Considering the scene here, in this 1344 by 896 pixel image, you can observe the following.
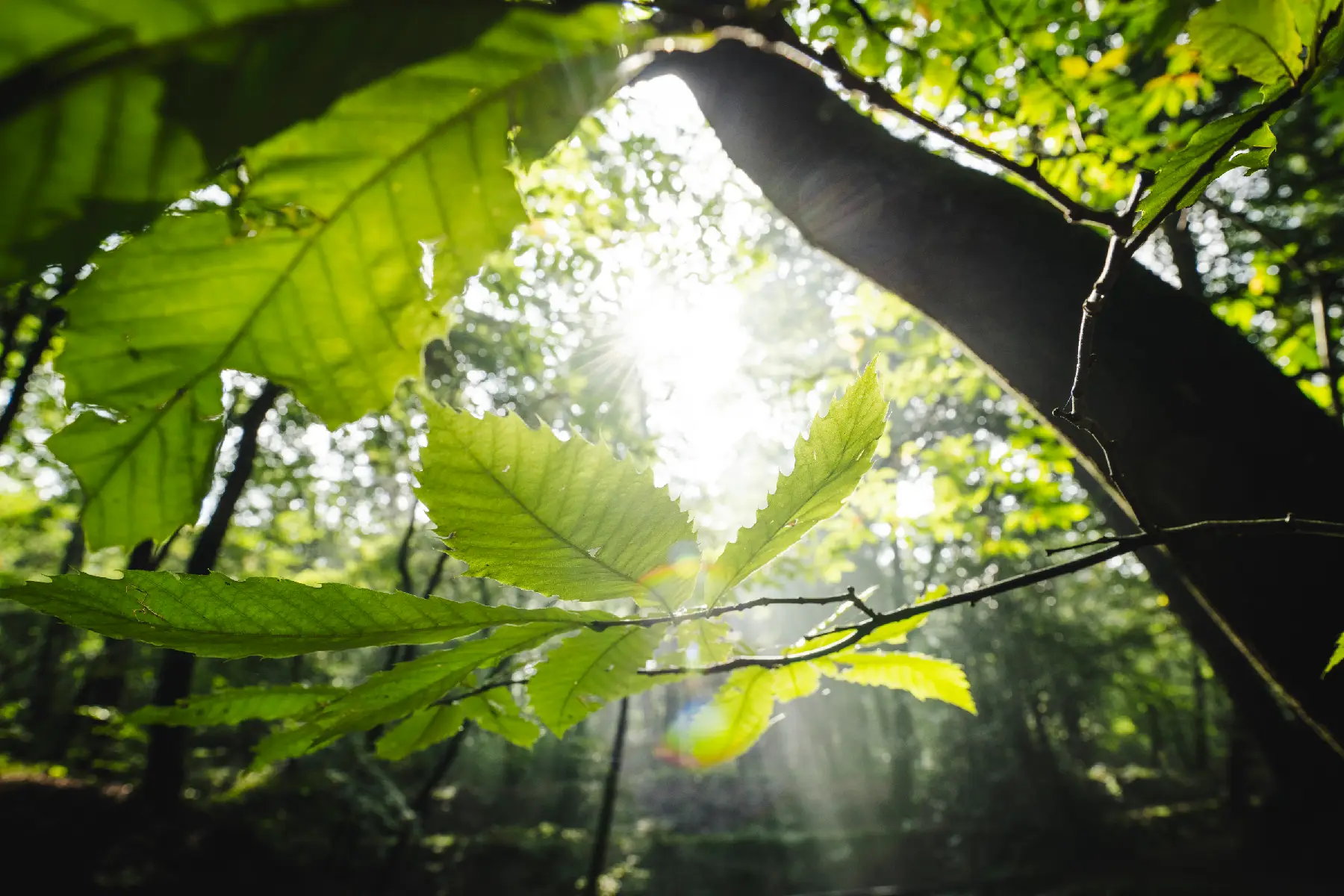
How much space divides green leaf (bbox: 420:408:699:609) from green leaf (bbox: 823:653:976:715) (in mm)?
442

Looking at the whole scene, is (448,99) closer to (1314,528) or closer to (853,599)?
(853,599)

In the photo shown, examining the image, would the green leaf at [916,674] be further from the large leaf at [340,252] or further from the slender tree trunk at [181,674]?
the slender tree trunk at [181,674]

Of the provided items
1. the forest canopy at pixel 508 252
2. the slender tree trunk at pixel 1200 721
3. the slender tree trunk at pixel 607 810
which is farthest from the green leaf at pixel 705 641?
the slender tree trunk at pixel 1200 721

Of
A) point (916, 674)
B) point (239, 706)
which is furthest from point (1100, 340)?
point (239, 706)

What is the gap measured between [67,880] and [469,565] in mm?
10235

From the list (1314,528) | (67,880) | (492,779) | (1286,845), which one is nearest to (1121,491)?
(1314,528)

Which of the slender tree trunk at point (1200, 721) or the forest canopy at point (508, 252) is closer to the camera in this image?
the forest canopy at point (508, 252)

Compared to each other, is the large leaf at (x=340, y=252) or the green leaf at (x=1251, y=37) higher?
the green leaf at (x=1251, y=37)

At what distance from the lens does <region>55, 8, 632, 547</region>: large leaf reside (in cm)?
34

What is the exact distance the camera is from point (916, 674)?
94 cm

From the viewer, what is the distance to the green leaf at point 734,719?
2.93ft

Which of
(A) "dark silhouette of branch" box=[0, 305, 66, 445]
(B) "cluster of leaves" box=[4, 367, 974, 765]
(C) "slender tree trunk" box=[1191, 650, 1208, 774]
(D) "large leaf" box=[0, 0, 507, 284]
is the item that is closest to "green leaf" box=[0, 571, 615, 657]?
(B) "cluster of leaves" box=[4, 367, 974, 765]

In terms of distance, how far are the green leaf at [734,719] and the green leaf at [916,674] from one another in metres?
0.10

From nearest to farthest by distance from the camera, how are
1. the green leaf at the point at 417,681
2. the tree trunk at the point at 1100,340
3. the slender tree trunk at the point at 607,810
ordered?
the green leaf at the point at 417,681 < the tree trunk at the point at 1100,340 < the slender tree trunk at the point at 607,810
